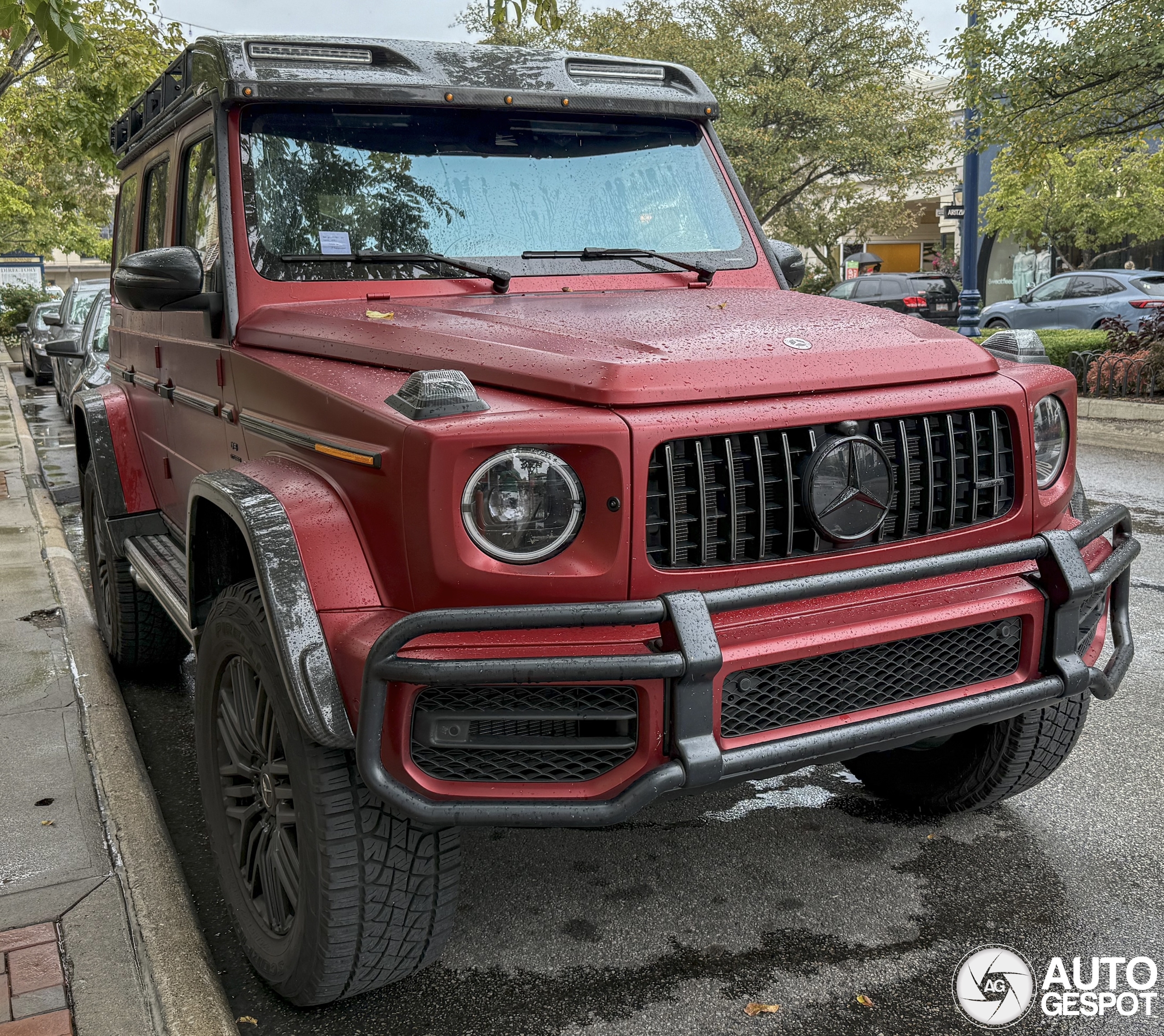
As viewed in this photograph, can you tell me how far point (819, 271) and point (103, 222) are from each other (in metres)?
27.8

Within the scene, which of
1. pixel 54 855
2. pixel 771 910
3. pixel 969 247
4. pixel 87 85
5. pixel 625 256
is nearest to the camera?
pixel 771 910

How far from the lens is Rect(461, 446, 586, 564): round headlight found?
2.37 metres

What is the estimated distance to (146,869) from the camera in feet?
10.8

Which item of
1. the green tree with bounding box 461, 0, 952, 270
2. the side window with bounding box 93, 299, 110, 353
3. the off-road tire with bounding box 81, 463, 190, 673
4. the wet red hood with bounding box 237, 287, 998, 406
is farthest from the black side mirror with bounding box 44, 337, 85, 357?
the green tree with bounding box 461, 0, 952, 270

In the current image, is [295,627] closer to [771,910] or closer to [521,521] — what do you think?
[521,521]

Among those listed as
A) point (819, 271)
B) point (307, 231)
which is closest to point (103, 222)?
point (819, 271)

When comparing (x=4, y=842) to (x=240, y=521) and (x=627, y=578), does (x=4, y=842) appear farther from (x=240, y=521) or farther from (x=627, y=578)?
(x=627, y=578)

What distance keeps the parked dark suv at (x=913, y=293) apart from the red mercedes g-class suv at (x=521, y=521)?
79.6ft

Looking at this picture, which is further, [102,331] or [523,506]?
[102,331]

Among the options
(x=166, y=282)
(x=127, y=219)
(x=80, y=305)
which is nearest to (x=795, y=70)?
(x=80, y=305)

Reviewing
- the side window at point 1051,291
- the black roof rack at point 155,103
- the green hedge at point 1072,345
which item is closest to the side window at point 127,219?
the black roof rack at point 155,103

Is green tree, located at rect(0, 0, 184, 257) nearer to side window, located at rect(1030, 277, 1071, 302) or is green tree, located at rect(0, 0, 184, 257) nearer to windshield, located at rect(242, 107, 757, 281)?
windshield, located at rect(242, 107, 757, 281)

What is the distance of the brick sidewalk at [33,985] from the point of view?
8.55 feet

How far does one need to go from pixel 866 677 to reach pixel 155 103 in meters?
3.63
